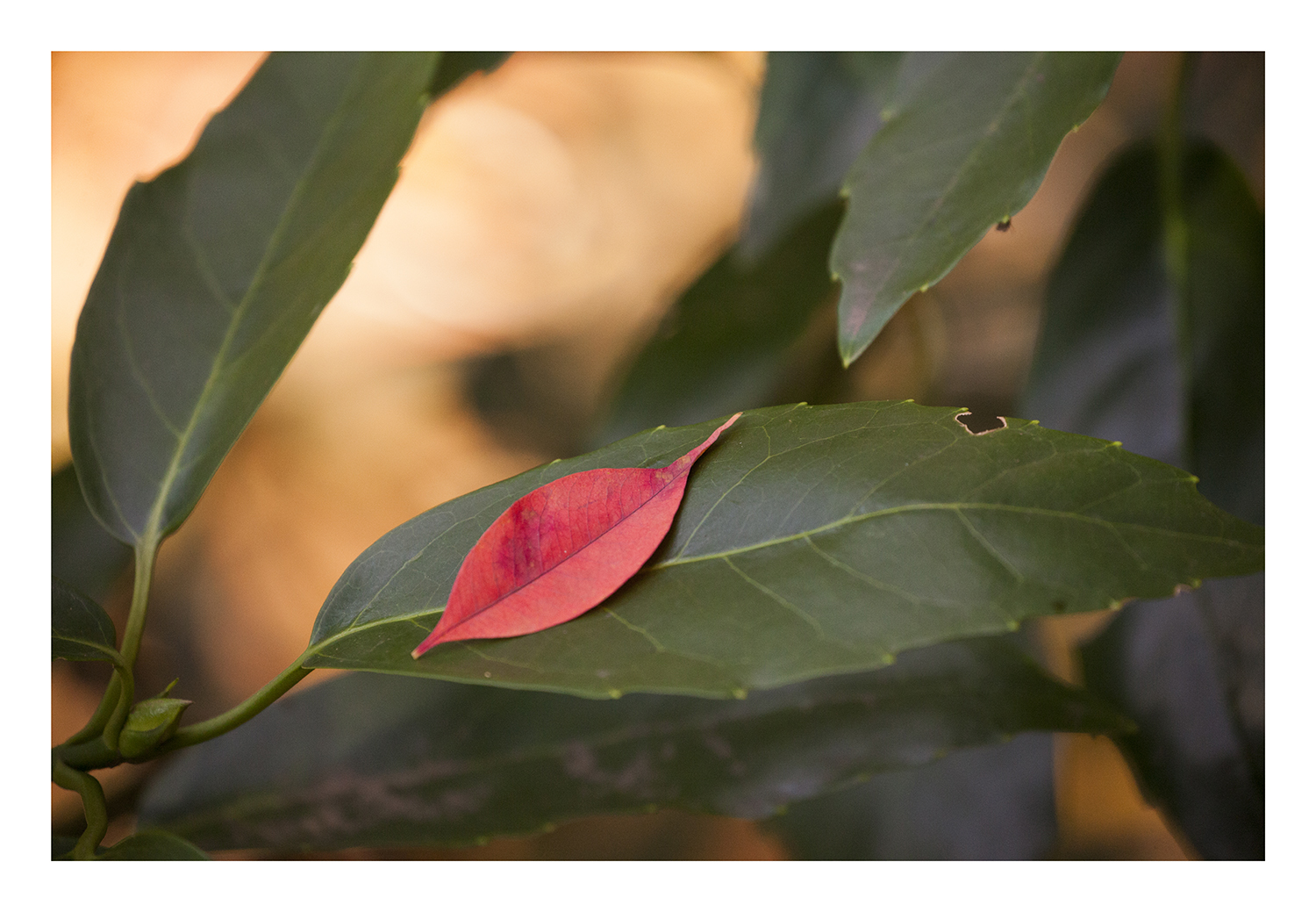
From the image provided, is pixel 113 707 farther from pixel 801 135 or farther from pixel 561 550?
pixel 801 135

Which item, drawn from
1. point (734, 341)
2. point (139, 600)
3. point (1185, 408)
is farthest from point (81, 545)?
point (1185, 408)

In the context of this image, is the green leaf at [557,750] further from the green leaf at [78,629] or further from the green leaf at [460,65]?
the green leaf at [460,65]

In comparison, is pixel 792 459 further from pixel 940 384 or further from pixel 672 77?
pixel 672 77

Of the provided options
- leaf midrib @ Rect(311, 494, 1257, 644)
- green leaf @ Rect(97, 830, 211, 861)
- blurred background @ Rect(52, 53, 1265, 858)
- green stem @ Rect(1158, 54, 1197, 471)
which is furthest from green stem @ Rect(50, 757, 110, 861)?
green stem @ Rect(1158, 54, 1197, 471)

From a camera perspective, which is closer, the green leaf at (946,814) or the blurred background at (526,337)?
the green leaf at (946,814)

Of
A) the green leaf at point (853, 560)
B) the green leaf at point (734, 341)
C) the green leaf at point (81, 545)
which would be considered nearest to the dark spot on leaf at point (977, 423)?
the green leaf at point (853, 560)

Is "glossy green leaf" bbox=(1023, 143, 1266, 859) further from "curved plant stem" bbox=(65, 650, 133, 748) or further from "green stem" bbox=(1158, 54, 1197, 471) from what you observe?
"curved plant stem" bbox=(65, 650, 133, 748)
